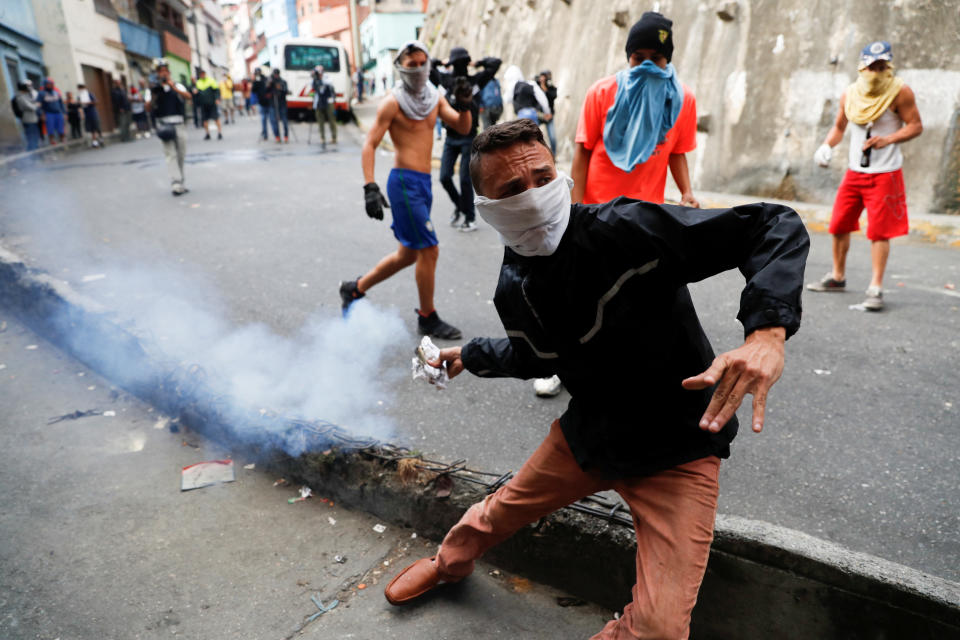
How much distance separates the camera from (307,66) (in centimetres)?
2364

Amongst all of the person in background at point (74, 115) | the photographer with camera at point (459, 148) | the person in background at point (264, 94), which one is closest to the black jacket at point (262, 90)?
the person in background at point (264, 94)

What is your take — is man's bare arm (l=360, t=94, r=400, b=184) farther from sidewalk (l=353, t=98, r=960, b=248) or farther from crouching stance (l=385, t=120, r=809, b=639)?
sidewalk (l=353, t=98, r=960, b=248)

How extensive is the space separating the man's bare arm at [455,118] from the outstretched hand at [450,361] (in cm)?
277

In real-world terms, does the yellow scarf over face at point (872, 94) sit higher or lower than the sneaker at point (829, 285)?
higher

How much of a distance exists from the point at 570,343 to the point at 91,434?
3.17m

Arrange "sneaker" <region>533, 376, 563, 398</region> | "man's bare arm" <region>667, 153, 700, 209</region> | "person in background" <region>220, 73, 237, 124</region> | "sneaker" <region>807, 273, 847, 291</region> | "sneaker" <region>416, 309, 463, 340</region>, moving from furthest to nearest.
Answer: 1. "person in background" <region>220, 73, 237, 124</region>
2. "sneaker" <region>807, 273, 847, 291</region>
3. "sneaker" <region>416, 309, 463, 340</region>
4. "man's bare arm" <region>667, 153, 700, 209</region>
5. "sneaker" <region>533, 376, 563, 398</region>

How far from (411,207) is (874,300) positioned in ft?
11.8

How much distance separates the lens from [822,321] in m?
4.71

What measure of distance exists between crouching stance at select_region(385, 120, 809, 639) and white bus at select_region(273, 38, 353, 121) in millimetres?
23352

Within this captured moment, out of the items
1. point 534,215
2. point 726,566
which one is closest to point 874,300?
point 726,566

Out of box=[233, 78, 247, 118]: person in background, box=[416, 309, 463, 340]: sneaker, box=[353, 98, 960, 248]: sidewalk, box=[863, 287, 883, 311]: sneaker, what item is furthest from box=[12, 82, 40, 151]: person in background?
box=[233, 78, 247, 118]: person in background

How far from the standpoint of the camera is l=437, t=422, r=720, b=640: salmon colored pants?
161 cm

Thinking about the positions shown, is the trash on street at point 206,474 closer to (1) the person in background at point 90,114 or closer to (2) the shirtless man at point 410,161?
(2) the shirtless man at point 410,161

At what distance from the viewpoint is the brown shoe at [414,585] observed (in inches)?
90.2
